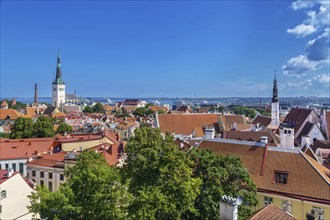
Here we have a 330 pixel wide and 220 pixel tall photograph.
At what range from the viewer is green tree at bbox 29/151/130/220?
19172 millimetres

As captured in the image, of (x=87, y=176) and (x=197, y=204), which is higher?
(x=87, y=176)

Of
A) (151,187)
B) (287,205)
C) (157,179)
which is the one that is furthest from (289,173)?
(151,187)

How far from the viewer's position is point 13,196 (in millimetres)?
31109

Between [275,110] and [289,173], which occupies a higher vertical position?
[275,110]

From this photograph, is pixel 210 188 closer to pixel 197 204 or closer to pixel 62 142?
pixel 197 204

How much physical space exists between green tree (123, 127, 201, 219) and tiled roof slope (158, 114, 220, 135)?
39165 mm

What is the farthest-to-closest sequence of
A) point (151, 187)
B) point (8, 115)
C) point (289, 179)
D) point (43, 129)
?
point (8, 115)
point (43, 129)
point (289, 179)
point (151, 187)

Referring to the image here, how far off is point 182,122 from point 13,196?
123ft

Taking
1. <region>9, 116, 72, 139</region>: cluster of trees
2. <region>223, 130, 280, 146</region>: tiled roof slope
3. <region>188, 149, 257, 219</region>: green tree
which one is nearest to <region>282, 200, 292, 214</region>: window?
<region>188, 149, 257, 219</region>: green tree

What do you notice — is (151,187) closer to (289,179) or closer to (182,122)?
(289,179)

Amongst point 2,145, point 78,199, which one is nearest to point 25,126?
point 2,145

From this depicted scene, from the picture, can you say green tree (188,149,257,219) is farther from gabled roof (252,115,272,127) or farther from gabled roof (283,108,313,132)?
gabled roof (252,115,272,127)

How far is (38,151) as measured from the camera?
5000 centimetres

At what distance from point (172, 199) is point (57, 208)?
6.48m
